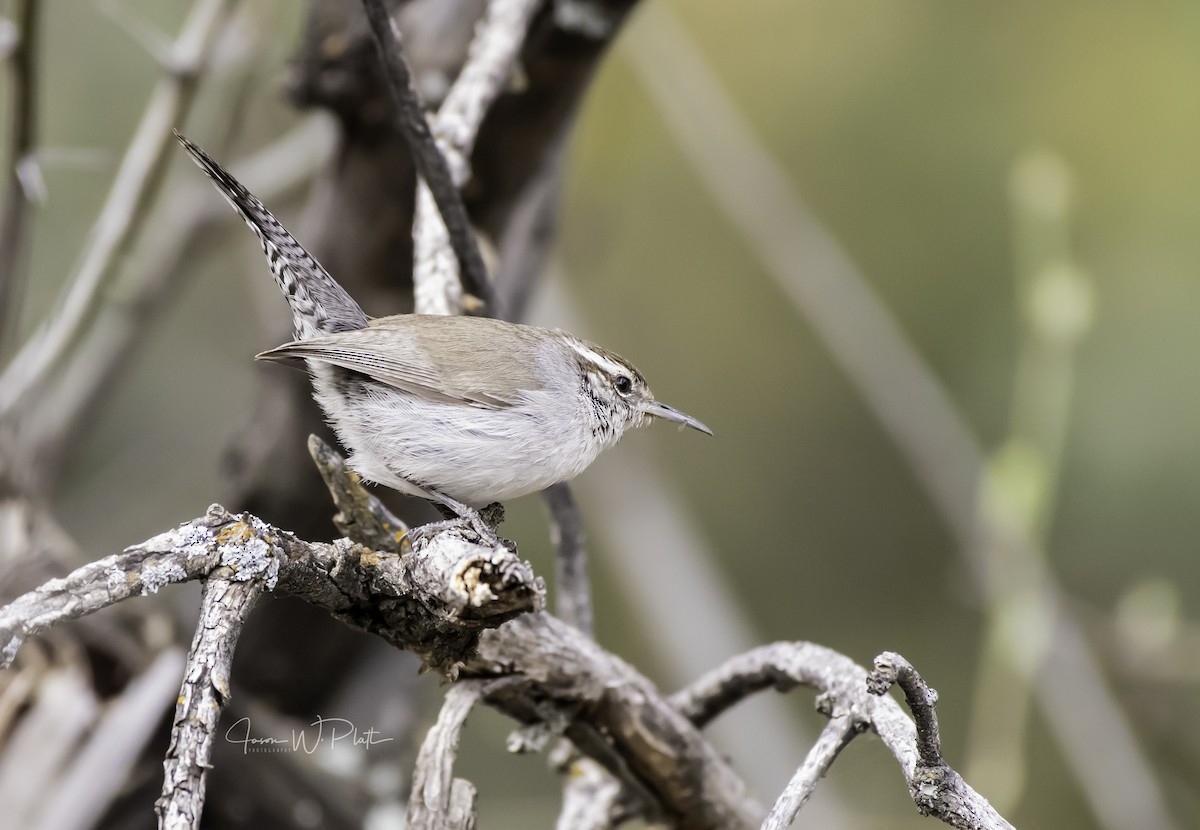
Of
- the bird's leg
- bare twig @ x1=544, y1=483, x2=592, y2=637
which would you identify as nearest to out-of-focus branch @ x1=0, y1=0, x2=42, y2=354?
the bird's leg

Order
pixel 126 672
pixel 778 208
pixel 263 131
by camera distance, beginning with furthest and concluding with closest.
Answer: pixel 263 131 → pixel 778 208 → pixel 126 672

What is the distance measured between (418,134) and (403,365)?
21.3 inches

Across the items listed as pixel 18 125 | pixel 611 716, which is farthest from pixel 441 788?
pixel 18 125

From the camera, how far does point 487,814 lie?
16.8 feet

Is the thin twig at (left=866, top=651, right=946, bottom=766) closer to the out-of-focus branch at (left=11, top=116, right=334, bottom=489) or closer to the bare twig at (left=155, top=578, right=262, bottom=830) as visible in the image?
the bare twig at (left=155, top=578, right=262, bottom=830)

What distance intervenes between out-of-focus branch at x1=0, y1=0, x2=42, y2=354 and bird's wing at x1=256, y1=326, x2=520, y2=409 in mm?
1175

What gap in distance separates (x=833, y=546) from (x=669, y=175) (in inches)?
96.2

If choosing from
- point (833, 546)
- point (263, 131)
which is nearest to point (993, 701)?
point (833, 546)

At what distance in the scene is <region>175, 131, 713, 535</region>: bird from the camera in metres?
2.50

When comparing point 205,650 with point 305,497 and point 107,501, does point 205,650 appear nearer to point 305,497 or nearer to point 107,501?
point 305,497
